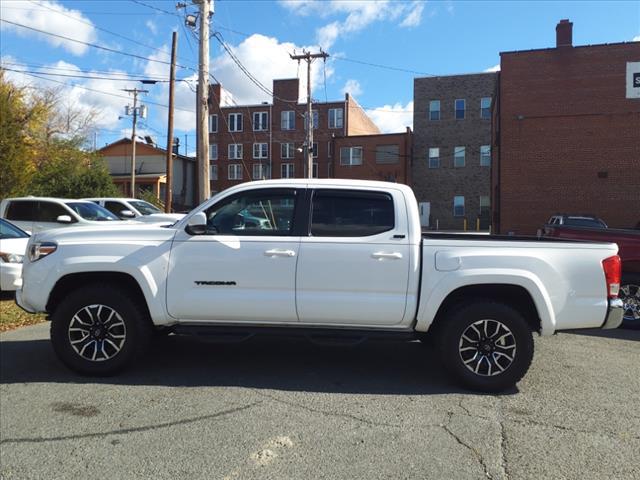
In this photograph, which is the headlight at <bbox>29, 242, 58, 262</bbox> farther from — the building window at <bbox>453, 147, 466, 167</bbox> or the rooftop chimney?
the building window at <bbox>453, 147, 466, 167</bbox>

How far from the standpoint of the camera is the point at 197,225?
200 inches

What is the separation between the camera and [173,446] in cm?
383

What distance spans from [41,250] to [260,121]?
54.9m

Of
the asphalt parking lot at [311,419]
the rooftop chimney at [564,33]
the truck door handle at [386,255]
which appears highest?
the rooftop chimney at [564,33]

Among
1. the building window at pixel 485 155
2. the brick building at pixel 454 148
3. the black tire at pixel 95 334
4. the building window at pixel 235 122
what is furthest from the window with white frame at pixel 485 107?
the black tire at pixel 95 334

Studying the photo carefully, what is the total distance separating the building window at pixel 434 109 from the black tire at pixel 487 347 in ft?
145

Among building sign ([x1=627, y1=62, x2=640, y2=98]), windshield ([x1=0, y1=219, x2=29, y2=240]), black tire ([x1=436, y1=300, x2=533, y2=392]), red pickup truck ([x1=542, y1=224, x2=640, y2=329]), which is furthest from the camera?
building sign ([x1=627, y1=62, x2=640, y2=98])

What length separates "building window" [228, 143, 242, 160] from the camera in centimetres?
5884

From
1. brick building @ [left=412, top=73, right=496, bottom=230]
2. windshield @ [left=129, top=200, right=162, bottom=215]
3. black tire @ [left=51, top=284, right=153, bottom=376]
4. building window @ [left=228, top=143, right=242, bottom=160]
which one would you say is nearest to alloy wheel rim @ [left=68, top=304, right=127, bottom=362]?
black tire @ [left=51, top=284, right=153, bottom=376]

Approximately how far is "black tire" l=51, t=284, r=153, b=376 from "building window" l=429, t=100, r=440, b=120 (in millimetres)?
44747

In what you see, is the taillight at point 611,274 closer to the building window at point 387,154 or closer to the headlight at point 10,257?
the headlight at point 10,257

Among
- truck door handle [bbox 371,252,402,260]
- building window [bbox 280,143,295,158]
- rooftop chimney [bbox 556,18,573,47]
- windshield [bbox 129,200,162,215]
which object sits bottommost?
truck door handle [bbox 371,252,402,260]

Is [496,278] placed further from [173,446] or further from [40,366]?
[40,366]

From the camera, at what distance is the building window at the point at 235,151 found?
58844 millimetres
